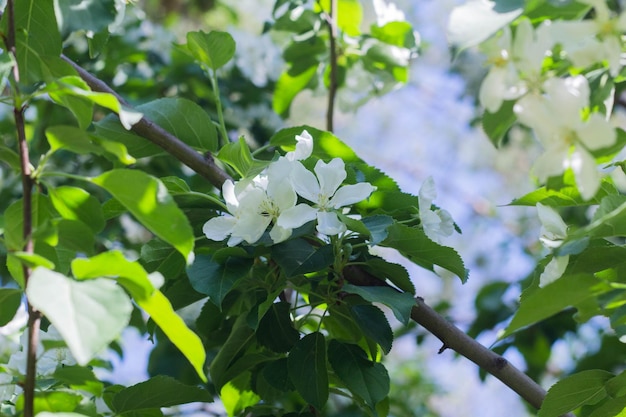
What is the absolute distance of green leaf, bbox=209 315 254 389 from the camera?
867 mm

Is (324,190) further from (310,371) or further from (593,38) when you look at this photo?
Answer: (593,38)

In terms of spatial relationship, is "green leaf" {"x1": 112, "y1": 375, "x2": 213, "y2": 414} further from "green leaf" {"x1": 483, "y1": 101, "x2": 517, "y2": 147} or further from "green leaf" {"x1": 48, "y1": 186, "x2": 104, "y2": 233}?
"green leaf" {"x1": 483, "y1": 101, "x2": 517, "y2": 147}

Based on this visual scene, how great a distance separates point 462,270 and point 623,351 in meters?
1.15

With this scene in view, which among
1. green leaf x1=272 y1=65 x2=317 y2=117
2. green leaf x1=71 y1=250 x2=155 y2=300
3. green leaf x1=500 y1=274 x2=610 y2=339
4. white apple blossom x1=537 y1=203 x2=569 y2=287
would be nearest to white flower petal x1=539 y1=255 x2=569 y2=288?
white apple blossom x1=537 y1=203 x2=569 y2=287

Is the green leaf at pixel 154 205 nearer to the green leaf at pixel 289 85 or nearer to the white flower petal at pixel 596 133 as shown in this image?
the white flower petal at pixel 596 133

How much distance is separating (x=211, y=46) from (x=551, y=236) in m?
0.49

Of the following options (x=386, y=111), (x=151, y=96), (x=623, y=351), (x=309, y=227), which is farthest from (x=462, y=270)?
(x=386, y=111)

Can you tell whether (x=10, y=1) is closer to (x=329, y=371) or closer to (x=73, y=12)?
(x=73, y=12)

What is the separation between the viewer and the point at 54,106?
6.20 ft

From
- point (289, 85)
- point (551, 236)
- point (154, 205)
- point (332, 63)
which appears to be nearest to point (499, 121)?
point (551, 236)

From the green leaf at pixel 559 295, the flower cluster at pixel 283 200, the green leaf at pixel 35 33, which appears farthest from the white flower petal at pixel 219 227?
the green leaf at pixel 559 295

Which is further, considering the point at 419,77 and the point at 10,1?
the point at 419,77

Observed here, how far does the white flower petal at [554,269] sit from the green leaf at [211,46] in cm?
49

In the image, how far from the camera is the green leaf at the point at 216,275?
29.3 inches
